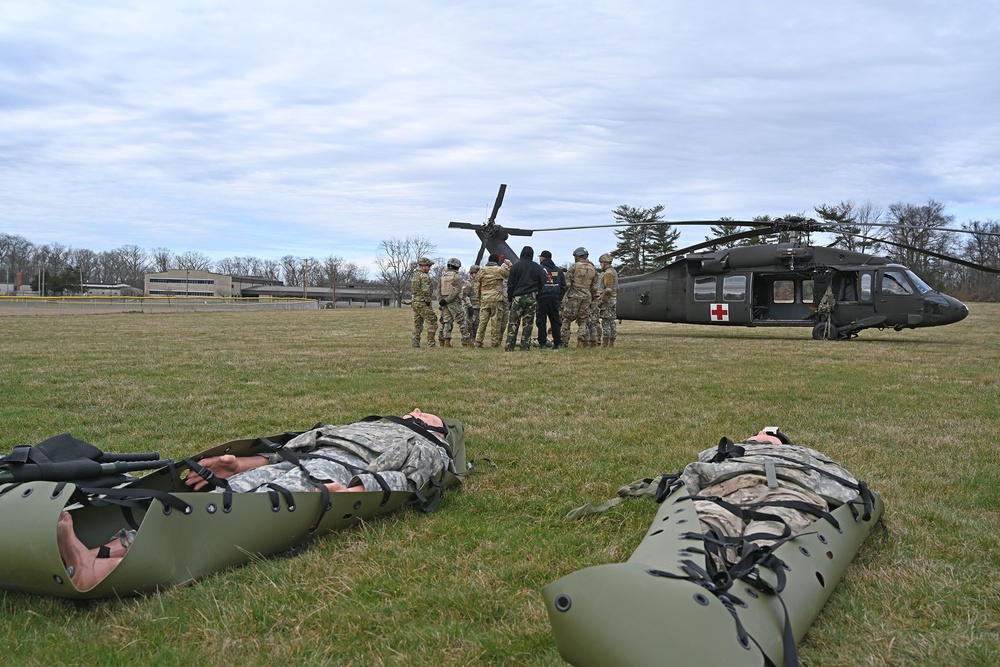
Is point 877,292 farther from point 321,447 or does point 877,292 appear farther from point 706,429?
point 321,447

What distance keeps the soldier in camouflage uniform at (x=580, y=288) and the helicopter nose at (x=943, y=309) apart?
25.8 feet

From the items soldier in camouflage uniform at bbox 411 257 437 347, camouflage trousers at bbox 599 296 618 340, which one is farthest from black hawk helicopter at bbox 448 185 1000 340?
soldier in camouflage uniform at bbox 411 257 437 347

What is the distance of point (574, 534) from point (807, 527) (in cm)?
115

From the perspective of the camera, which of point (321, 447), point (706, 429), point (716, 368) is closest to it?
point (321, 447)

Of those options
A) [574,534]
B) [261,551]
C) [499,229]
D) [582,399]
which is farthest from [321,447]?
[499,229]

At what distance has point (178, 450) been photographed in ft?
18.6

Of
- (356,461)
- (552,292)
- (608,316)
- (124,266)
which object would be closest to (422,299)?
(552,292)

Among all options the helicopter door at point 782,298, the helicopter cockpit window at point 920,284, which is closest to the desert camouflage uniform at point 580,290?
the helicopter door at point 782,298

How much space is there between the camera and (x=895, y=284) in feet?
56.8

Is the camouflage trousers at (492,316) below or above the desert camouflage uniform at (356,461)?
above

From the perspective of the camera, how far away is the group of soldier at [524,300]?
1456 centimetres

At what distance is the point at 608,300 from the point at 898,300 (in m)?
6.96

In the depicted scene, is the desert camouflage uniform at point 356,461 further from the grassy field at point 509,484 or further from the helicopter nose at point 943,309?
the helicopter nose at point 943,309

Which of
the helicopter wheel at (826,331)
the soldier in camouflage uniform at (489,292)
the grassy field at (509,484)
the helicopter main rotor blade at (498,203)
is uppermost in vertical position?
the helicopter main rotor blade at (498,203)
